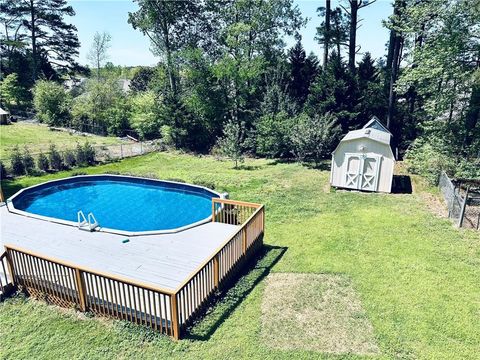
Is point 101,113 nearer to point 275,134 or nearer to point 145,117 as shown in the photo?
point 145,117

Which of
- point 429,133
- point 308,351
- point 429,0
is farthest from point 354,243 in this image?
point 429,0

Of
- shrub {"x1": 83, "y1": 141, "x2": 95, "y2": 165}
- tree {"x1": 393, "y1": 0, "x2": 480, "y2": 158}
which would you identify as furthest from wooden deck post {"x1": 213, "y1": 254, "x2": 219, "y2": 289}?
shrub {"x1": 83, "y1": 141, "x2": 95, "y2": 165}

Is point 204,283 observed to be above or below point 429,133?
below

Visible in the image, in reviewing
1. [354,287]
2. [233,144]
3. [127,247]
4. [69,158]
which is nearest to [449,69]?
[233,144]

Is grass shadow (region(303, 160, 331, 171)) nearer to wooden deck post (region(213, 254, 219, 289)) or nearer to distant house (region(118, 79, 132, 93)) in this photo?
wooden deck post (region(213, 254, 219, 289))

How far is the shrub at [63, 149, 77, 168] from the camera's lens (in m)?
19.6

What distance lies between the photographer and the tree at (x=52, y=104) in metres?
30.0

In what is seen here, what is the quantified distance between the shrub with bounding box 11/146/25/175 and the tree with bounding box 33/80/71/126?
538 inches

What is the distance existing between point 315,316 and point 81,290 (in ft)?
15.9

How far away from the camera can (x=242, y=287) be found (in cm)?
820

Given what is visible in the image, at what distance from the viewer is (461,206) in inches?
431

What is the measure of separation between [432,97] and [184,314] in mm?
16421

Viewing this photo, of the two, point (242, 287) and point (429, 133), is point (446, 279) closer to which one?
point (242, 287)

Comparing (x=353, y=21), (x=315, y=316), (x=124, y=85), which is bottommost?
(x=315, y=316)
